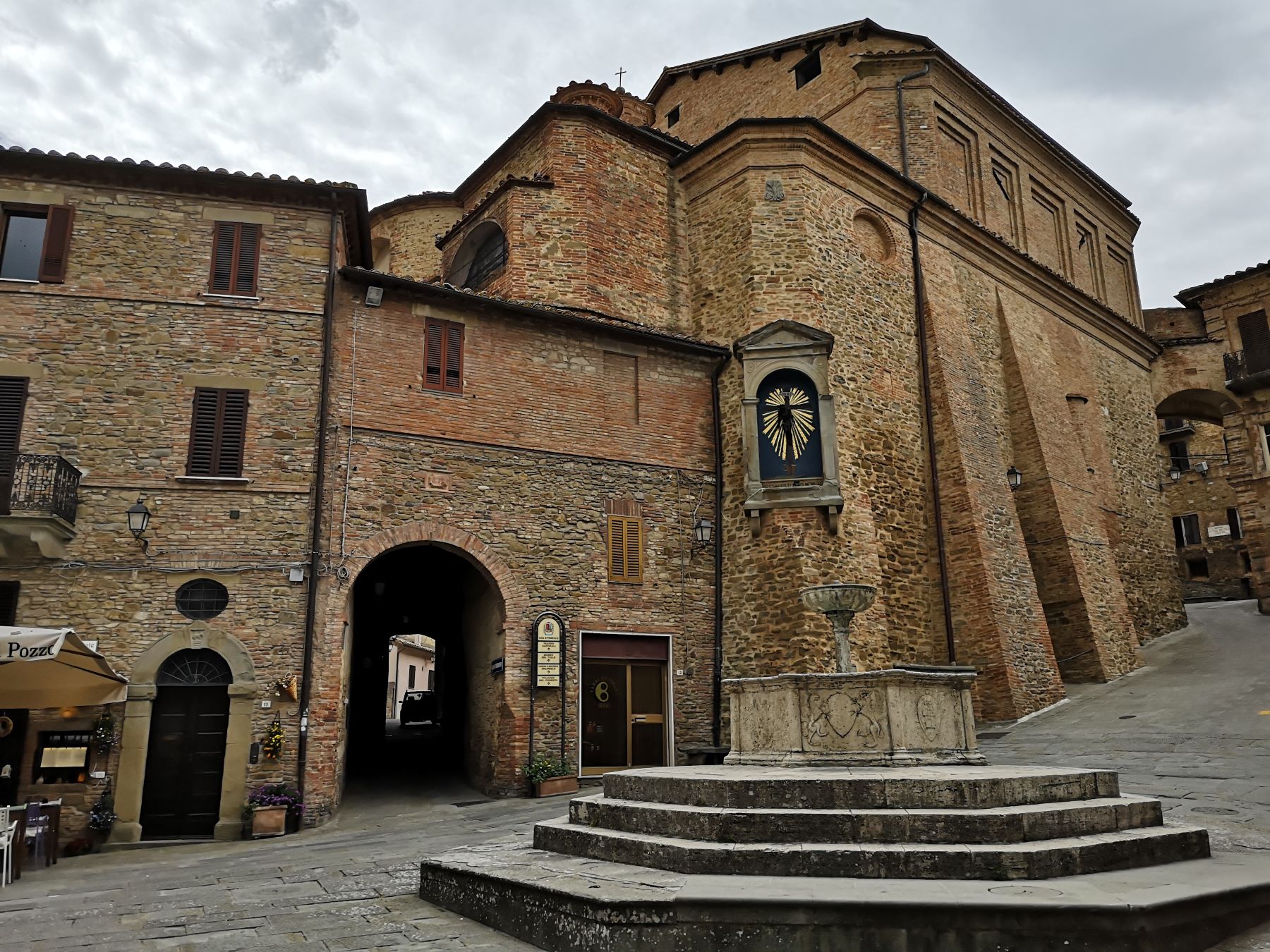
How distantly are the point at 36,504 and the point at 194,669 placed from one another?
9.45 ft

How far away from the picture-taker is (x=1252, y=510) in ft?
76.3

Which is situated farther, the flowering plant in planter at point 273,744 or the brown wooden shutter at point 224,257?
the brown wooden shutter at point 224,257

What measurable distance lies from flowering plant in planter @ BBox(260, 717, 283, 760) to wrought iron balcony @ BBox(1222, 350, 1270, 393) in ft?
79.2

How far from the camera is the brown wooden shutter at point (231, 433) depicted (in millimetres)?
13047

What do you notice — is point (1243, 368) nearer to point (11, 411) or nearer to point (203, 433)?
point (203, 433)

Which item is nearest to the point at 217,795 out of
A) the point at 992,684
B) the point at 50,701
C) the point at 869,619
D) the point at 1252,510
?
the point at 50,701

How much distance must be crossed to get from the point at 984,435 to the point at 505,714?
37.5 feet

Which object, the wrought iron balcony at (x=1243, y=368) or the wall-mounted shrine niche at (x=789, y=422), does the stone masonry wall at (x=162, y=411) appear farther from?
→ the wrought iron balcony at (x=1243, y=368)

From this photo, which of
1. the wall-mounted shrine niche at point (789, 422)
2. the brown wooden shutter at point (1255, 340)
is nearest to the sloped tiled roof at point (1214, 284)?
the brown wooden shutter at point (1255, 340)

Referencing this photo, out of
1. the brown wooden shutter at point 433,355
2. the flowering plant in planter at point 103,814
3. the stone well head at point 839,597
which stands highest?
the brown wooden shutter at point 433,355

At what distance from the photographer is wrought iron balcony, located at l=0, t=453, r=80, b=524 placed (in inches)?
464

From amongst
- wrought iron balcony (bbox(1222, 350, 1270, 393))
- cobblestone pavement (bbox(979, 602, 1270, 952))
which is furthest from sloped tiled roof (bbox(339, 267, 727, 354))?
wrought iron balcony (bbox(1222, 350, 1270, 393))

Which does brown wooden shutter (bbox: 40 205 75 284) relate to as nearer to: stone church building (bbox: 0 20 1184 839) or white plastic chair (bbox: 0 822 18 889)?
stone church building (bbox: 0 20 1184 839)

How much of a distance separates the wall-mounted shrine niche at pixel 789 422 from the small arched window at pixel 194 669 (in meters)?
8.57
